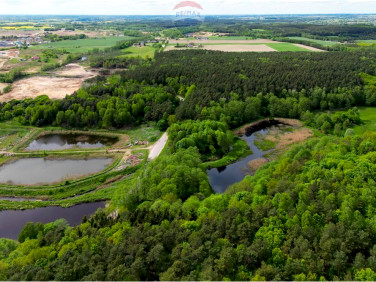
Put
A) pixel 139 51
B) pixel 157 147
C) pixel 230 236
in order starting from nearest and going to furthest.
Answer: pixel 230 236
pixel 157 147
pixel 139 51

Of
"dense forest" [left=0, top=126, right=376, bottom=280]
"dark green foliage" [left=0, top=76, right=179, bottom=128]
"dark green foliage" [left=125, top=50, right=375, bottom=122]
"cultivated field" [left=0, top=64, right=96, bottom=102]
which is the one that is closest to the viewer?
"dense forest" [left=0, top=126, right=376, bottom=280]

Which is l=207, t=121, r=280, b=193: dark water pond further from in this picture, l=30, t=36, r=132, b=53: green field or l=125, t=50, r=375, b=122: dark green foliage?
l=30, t=36, r=132, b=53: green field

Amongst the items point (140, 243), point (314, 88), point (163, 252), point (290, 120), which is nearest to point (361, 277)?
point (163, 252)

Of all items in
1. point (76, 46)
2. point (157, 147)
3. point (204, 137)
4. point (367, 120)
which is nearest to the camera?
point (204, 137)

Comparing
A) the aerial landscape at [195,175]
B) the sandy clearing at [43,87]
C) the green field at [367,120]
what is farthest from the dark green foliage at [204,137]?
the sandy clearing at [43,87]

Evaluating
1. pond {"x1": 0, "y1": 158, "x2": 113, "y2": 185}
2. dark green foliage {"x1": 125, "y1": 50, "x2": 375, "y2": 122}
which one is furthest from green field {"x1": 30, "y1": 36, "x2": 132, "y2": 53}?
pond {"x1": 0, "y1": 158, "x2": 113, "y2": 185}

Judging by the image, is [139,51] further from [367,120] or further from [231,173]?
[231,173]

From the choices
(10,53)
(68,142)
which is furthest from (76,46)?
(68,142)
